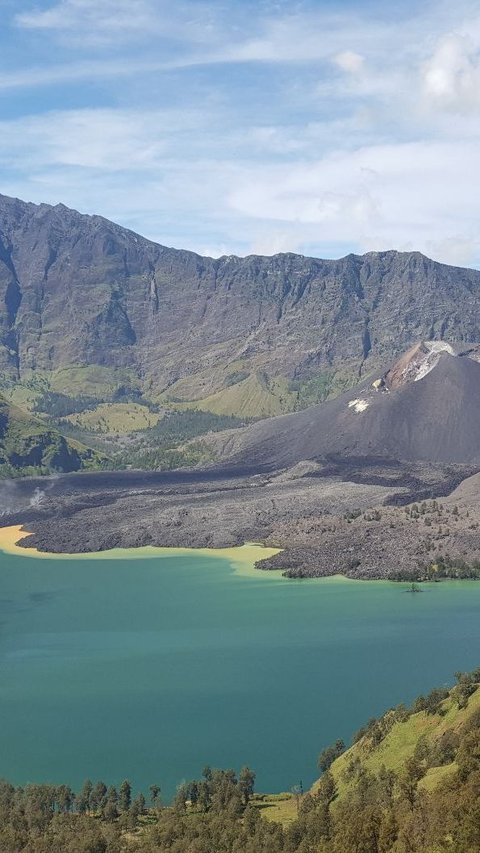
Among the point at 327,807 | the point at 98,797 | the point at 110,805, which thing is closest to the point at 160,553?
the point at 98,797

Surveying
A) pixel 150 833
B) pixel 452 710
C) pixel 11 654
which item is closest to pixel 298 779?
pixel 452 710

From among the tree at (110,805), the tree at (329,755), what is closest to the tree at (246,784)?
the tree at (329,755)

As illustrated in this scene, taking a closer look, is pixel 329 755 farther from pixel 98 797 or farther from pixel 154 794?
pixel 98 797

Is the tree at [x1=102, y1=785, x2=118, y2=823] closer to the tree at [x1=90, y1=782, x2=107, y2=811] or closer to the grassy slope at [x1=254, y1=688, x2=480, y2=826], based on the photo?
the tree at [x1=90, y1=782, x2=107, y2=811]

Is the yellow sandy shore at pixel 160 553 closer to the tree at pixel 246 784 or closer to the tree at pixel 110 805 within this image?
the tree at pixel 246 784

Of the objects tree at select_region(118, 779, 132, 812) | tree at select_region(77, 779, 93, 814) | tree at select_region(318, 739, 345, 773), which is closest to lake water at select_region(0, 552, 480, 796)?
tree at select_region(318, 739, 345, 773)

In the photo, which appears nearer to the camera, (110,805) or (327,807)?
(327,807)

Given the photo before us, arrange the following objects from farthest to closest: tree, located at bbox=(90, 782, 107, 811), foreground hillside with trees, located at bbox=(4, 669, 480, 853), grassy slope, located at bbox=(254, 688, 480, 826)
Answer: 1. tree, located at bbox=(90, 782, 107, 811)
2. grassy slope, located at bbox=(254, 688, 480, 826)
3. foreground hillside with trees, located at bbox=(4, 669, 480, 853)
